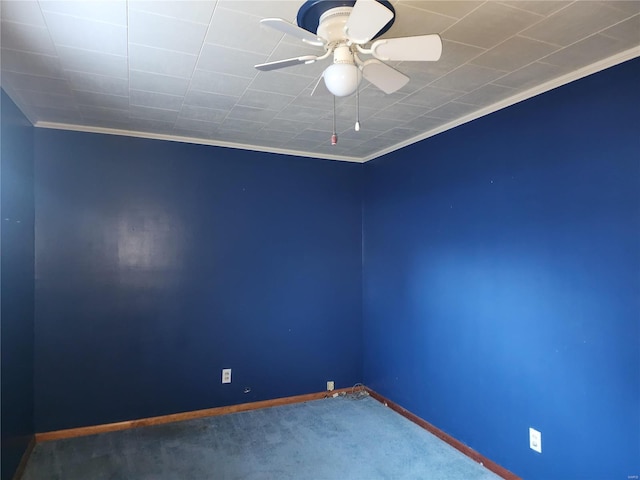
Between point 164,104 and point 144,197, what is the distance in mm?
983

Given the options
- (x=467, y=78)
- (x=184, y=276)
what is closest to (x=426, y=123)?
(x=467, y=78)

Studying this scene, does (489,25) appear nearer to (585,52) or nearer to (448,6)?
(448,6)

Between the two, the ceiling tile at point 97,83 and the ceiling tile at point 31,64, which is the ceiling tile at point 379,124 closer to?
the ceiling tile at point 97,83

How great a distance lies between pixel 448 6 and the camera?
1.66m

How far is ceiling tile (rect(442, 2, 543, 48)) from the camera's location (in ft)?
5.57

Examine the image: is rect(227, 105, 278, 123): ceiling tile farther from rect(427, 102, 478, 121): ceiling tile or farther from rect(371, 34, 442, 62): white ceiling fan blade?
rect(371, 34, 442, 62): white ceiling fan blade

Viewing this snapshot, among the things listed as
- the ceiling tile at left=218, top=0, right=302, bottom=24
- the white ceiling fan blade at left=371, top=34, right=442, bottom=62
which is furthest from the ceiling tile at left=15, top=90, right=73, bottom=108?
the white ceiling fan blade at left=371, top=34, right=442, bottom=62

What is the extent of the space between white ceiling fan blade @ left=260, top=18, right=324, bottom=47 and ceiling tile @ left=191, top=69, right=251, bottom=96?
3.00 feet

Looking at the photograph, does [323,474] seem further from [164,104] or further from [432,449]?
[164,104]

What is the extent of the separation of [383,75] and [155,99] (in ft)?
5.38

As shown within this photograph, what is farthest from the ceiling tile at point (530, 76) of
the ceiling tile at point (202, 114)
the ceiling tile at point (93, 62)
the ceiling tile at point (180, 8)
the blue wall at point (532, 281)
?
the ceiling tile at point (93, 62)

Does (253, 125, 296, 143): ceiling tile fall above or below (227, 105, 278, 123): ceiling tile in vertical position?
below

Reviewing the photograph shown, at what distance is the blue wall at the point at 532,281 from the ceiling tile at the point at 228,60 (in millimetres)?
1697

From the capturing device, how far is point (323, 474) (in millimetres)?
2645
